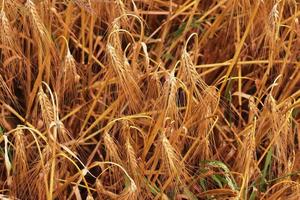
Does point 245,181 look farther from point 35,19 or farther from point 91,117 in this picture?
point 35,19

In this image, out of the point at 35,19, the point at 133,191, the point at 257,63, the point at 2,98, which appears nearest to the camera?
the point at 133,191

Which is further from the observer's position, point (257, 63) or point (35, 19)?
point (257, 63)

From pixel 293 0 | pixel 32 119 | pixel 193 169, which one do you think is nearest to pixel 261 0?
pixel 293 0

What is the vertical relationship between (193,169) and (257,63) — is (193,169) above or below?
below

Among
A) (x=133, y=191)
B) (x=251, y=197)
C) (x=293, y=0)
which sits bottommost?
(x=251, y=197)

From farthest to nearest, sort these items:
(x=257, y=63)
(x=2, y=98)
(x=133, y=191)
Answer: (x=257, y=63)
(x=2, y=98)
(x=133, y=191)

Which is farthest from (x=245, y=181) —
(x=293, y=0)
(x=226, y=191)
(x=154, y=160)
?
(x=293, y=0)
